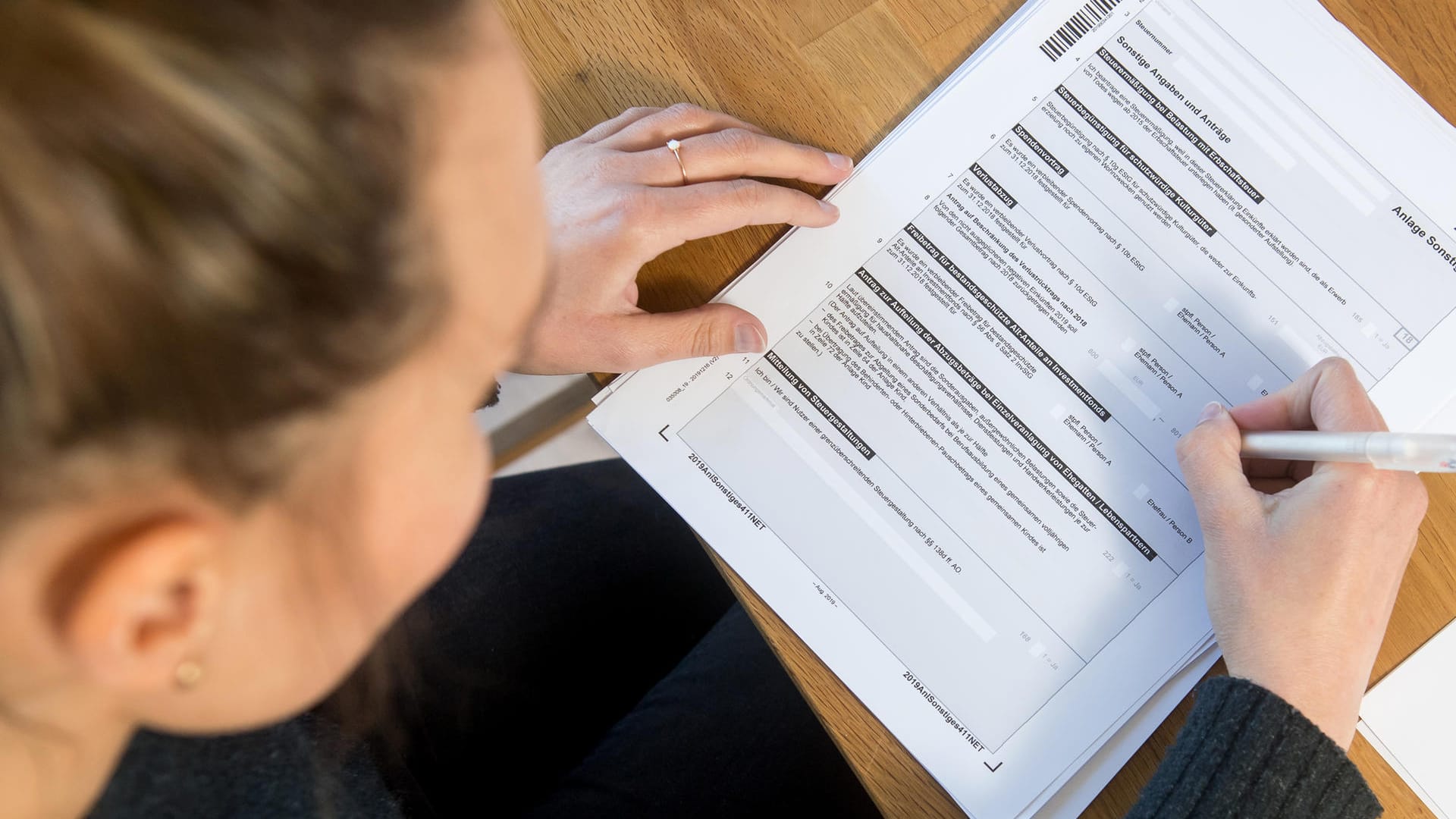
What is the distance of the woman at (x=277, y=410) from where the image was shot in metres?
0.21

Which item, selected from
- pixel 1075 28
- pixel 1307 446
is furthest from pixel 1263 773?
pixel 1075 28

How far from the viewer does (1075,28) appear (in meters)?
0.54

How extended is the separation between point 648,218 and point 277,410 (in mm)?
301

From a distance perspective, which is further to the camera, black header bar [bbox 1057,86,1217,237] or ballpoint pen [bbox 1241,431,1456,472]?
black header bar [bbox 1057,86,1217,237]

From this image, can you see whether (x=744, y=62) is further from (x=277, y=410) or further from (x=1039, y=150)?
(x=277, y=410)

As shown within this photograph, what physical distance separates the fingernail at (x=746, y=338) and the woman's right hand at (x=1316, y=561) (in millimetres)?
254

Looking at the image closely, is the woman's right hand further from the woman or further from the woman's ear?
the woman's ear

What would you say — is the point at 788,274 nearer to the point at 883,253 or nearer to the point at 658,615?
the point at 883,253

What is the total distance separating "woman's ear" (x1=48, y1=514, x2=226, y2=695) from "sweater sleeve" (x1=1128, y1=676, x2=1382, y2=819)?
1.53ft

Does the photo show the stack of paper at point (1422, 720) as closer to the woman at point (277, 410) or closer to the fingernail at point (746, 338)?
the woman at point (277, 410)

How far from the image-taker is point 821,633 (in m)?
0.51

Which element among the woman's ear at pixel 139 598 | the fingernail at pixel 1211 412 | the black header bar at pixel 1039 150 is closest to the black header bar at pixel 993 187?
the black header bar at pixel 1039 150

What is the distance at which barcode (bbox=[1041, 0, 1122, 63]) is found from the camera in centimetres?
54

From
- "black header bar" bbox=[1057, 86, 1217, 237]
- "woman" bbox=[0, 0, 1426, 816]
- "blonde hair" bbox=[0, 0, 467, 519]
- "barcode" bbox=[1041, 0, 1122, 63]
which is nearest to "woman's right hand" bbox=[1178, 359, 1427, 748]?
"woman" bbox=[0, 0, 1426, 816]
